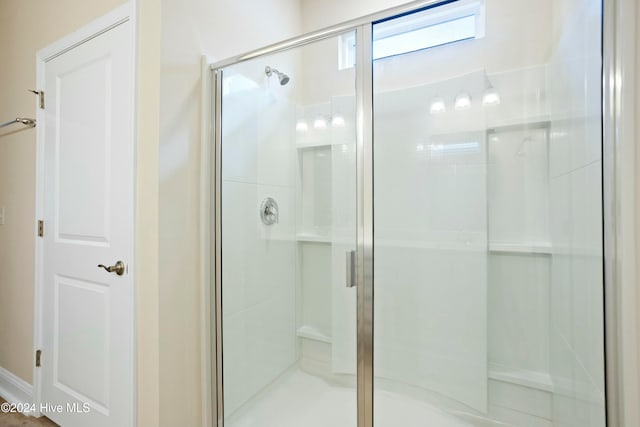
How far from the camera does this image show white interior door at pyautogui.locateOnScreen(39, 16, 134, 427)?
4.50ft

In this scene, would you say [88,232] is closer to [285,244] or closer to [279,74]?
[285,244]

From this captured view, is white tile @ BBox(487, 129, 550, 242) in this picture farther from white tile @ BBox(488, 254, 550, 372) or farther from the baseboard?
the baseboard

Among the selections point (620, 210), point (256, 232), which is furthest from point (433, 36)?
point (256, 232)

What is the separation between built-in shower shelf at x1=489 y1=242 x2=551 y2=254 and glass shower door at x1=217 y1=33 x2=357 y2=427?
0.79 meters

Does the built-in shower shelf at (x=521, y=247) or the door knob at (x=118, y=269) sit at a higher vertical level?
the built-in shower shelf at (x=521, y=247)

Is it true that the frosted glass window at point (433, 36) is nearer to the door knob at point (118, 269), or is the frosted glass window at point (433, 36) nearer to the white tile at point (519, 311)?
the white tile at point (519, 311)

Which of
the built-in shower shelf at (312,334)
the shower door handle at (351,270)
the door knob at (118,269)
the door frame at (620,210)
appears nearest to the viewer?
the door frame at (620,210)

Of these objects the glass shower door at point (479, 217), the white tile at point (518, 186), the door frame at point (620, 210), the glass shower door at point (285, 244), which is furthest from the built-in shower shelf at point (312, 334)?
the door frame at point (620, 210)

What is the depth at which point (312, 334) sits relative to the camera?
1.71 meters

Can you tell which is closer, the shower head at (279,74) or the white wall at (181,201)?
the white wall at (181,201)

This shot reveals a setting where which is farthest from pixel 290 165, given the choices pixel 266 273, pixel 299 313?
pixel 299 313

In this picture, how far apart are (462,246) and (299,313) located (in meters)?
0.96

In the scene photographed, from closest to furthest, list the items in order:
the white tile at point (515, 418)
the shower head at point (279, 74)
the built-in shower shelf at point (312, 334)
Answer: the white tile at point (515, 418) < the shower head at point (279, 74) < the built-in shower shelf at point (312, 334)

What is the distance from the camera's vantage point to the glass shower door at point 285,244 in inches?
60.2
